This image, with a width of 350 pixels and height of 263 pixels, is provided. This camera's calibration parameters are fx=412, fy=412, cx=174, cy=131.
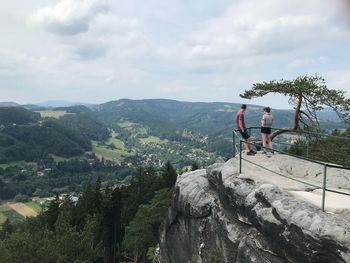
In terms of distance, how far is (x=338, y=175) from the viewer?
17812 millimetres

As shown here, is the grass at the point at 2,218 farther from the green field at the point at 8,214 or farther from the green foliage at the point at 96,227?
the green foliage at the point at 96,227

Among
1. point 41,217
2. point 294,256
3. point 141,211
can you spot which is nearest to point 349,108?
point 294,256

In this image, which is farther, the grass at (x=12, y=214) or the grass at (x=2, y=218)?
the grass at (x=12, y=214)

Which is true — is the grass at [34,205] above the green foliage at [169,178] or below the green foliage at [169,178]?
below

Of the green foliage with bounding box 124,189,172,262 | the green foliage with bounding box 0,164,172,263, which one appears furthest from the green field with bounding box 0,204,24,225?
the green foliage with bounding box 124,189,172,262

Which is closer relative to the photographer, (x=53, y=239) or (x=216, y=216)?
(x=216, y=216)

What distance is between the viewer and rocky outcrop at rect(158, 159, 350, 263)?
427 inches

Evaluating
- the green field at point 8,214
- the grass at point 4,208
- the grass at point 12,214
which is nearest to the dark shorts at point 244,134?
the green field at point 8,214

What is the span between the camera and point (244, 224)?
15094 millimetres

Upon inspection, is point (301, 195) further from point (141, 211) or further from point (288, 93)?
point (141, 211)

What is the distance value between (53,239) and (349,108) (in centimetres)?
3167

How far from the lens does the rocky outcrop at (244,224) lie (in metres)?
10.8

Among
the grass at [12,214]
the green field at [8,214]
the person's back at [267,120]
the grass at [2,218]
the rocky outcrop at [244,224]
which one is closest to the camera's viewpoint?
the rocky outcrop at [244,224]

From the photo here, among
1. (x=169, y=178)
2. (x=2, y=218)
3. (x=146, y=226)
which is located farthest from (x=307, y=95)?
(x=2, y=218)
